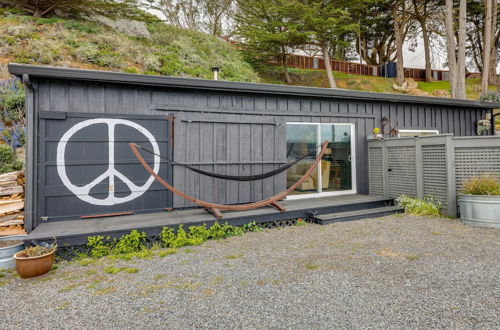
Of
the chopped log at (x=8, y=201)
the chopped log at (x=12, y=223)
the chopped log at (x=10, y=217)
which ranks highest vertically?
the chopped log at (x=8, y=201)

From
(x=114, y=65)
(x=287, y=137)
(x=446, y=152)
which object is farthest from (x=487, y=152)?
(x=114, y=65)

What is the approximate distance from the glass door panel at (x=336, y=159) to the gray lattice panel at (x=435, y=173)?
1261 mm

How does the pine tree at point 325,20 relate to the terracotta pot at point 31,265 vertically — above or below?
above

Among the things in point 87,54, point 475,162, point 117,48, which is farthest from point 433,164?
point 117,48

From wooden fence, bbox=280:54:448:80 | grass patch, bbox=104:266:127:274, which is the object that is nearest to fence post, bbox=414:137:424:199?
grass patch, bbox=104:266:127:274

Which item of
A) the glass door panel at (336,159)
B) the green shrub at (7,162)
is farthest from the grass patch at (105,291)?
the glass door panel at (336,159)

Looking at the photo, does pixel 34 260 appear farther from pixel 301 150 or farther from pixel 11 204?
pixel 301 150

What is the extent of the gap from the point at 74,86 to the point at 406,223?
4910 mm

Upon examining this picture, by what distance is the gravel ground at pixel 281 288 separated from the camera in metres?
1.91

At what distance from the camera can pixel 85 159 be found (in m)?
3.72

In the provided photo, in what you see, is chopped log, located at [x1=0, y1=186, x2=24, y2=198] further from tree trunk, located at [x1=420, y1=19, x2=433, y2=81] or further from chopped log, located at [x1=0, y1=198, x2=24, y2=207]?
tree trunk, located at [x1=420, y1=19, x2=433, y2=81]

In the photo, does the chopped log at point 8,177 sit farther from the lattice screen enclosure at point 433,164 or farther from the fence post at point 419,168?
the fence post at point 419,168

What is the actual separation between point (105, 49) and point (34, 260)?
9134mm

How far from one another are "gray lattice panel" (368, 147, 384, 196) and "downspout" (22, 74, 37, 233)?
17.7ft
